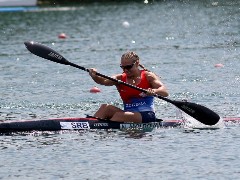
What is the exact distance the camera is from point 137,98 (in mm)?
22031

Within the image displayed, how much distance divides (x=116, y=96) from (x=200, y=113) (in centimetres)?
675

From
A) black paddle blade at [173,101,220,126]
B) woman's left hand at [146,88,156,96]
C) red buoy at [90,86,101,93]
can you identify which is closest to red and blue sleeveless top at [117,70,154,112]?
woman's left hand at [146,88,156,96]

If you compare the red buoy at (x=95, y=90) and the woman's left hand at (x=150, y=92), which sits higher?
the red buoy at (x=95, y=90)

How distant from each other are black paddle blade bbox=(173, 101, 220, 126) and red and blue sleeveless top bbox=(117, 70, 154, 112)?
626mm

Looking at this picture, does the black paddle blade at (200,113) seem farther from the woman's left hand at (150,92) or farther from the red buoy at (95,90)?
the red buoy at (95,90)

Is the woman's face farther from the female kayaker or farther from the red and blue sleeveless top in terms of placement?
the red and blue sleeveless top

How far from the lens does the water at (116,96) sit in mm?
18344

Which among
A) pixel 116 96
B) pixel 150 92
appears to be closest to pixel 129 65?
pixel 150 92

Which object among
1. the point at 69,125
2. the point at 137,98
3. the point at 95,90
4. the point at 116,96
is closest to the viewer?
the point at 69,125

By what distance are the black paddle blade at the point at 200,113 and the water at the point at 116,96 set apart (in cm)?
25

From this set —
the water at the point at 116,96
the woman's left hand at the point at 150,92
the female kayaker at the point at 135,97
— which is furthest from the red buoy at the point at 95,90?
the woman's left hand at the point at 150,92

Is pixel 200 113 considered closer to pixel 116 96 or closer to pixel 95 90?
pixel 116 96

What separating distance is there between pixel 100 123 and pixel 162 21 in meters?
46.3

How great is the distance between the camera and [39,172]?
59.1 ft
